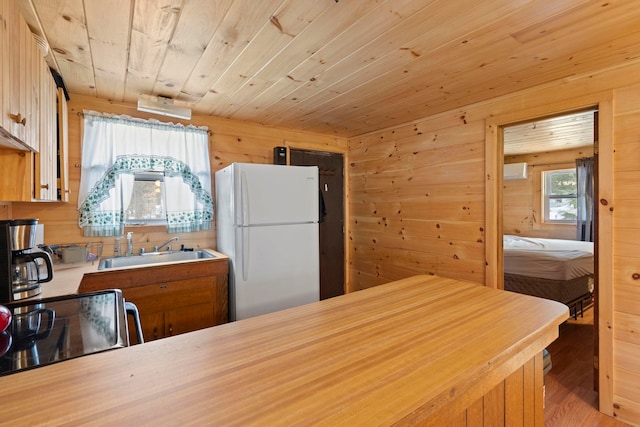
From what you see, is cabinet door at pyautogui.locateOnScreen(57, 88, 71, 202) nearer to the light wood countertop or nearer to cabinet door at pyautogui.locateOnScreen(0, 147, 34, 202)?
the light wood countertop

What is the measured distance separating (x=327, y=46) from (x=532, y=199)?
5447mm

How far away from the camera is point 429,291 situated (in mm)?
1286

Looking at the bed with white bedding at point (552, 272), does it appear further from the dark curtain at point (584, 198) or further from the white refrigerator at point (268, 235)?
the white refrigerator at point (268, 235)

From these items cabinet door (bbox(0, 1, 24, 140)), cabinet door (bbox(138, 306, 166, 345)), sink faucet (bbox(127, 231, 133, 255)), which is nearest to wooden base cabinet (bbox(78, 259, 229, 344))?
cabinet door (bbox(138, 306, 166, 345))

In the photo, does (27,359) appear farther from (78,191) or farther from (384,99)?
(384,99)

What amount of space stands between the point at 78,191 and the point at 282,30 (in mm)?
2117

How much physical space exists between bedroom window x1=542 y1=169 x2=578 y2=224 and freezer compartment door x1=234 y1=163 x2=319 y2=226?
480 centimetres

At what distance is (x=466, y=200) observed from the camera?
8.64ft

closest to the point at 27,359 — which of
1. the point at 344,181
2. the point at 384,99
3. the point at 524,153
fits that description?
the point at 384,99

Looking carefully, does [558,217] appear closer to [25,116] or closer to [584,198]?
[584,198]

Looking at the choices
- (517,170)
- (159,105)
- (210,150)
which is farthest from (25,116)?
(517,170)

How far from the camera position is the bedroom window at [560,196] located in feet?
16.8

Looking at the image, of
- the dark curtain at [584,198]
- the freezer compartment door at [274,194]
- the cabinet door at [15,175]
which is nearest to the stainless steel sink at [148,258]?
the freezer compartment door at [274,194]

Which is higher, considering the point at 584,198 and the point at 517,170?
the point at 517,170
